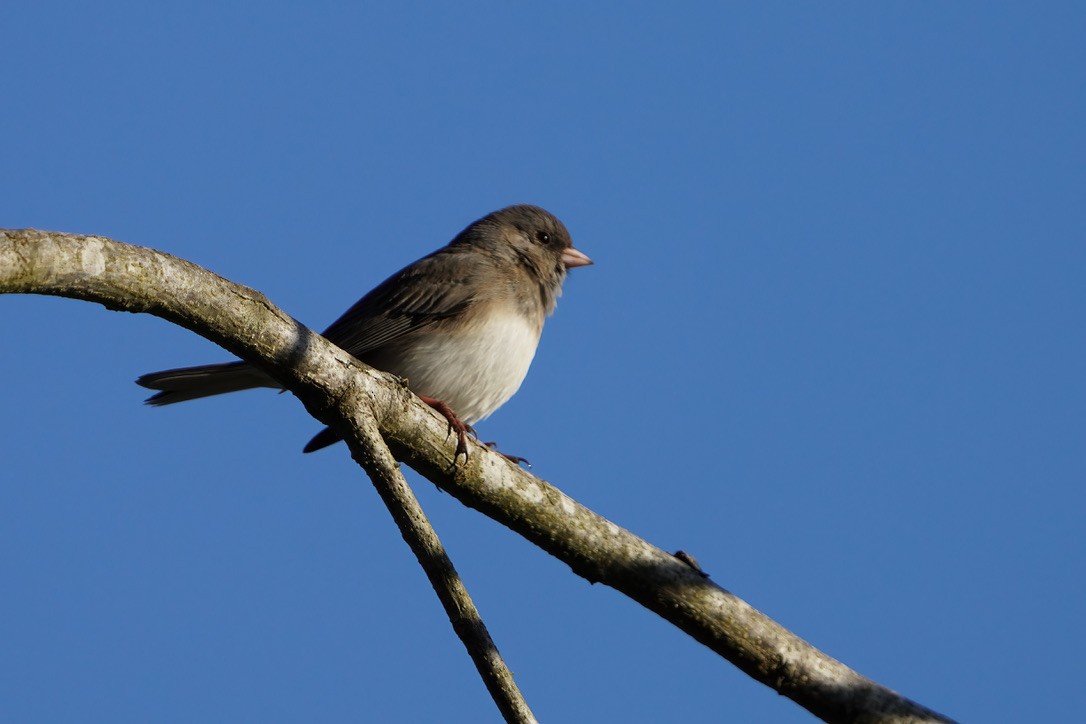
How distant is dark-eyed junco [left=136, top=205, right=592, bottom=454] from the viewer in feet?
16.2

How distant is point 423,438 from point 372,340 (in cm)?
190

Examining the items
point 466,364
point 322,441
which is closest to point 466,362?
point 466,364

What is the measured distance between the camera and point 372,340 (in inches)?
201

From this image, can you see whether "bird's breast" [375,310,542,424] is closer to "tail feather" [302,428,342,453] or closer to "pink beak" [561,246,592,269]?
"tail feather" [302,428,342,453]

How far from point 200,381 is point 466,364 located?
1186mm

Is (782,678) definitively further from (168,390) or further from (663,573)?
(168,390)

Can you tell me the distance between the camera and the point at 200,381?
480 cm

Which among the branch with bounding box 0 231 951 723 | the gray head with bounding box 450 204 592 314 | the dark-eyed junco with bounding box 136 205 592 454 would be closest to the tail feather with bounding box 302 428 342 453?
the dark-eyed junco with bounding box 136 205 592 454

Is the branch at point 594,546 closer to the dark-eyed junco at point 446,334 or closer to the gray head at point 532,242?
the dark-eyed junco at point 446,334

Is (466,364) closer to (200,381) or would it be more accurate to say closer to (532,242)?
(200,381)

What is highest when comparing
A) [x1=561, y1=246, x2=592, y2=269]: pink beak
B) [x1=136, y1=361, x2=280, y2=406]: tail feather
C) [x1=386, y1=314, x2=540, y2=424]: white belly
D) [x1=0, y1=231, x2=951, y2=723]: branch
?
[x1=561, y1=246, x2=592, y2=269]: pink beak

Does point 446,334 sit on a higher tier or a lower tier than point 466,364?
higher

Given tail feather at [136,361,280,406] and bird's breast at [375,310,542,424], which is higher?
bird's breast at [375,310,542,424]

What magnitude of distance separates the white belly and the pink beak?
102 centimetres
